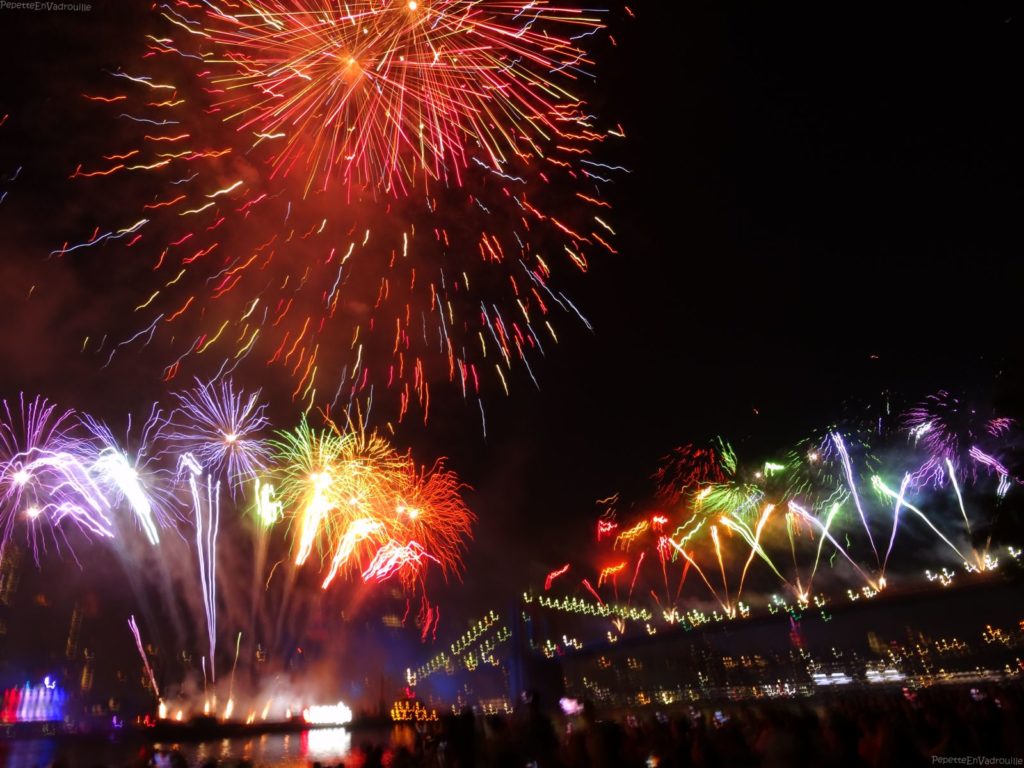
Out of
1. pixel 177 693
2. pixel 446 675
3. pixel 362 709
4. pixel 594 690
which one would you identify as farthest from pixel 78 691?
pixel 594 690

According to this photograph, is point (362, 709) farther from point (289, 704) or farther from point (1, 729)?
point (1, 729)

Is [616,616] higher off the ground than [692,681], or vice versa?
[616,616]

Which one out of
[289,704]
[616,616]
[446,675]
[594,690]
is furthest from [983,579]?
[446,675]

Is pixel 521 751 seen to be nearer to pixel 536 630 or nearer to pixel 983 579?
pixel 983 579

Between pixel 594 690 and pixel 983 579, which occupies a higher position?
pixel 983 579

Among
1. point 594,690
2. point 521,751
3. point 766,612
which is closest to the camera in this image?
point 521,751

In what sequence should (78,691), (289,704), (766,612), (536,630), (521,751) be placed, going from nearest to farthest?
(521,751)
(766,612)
(536,630)
(289,704)
(78,691)

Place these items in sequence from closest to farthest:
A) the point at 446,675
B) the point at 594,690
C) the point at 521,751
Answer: the point at 521,751, the point at 594,690, the point at 446,675

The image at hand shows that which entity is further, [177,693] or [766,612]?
[177,693]

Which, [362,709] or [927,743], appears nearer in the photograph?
[927,743]
